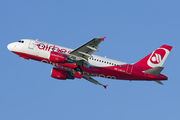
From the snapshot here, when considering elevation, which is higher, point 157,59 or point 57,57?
point 157,59

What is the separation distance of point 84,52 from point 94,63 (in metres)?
3.98

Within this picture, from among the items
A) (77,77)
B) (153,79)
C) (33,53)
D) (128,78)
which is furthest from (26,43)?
(153,79)

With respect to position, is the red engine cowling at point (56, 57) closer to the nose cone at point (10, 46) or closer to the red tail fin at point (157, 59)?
the nose cone at point (10, 46)

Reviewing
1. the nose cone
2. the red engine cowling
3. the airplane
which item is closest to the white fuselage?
the airplane

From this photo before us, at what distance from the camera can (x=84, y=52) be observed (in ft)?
166

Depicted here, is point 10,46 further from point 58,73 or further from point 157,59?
point 157,59

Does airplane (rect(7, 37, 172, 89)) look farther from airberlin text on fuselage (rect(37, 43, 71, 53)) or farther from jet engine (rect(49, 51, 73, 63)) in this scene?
jet engine (rect(49, 51, 73, 63))

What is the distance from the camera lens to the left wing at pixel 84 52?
47412 millimetres

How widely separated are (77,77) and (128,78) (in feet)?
32.1

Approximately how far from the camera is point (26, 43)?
54344mm

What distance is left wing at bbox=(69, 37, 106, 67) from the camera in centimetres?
4741

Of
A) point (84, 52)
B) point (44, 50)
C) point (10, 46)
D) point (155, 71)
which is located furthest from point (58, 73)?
point (155, 71)

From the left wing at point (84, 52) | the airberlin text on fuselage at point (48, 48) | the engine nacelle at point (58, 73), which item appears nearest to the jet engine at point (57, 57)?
the left wing at point (84, 52)

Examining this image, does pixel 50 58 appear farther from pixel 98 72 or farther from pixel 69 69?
pixel 98 72
